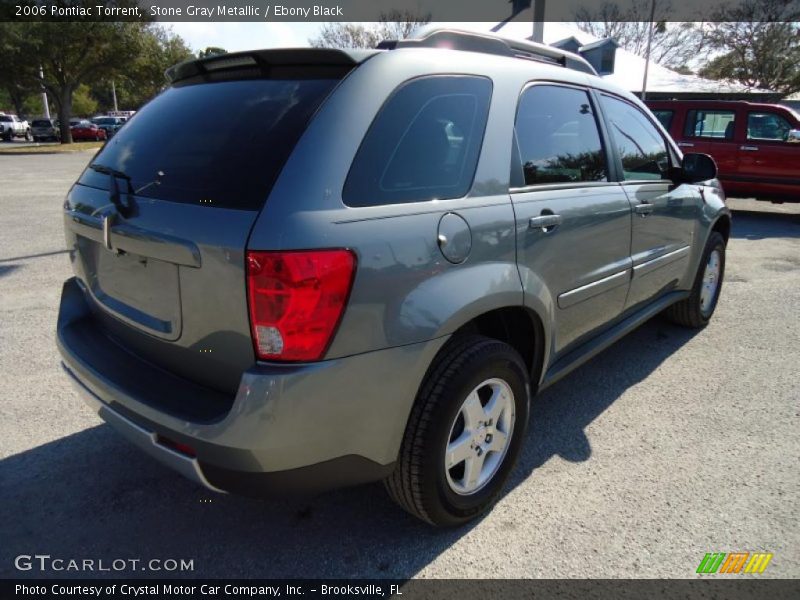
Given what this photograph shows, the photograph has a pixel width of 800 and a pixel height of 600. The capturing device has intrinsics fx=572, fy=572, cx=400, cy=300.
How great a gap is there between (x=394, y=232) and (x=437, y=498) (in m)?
1.02

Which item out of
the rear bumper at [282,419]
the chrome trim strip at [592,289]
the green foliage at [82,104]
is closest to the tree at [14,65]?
the rear bumper at [282,419]

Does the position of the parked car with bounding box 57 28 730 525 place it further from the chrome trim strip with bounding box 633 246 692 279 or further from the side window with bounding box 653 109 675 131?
the side window with bounding box 653 109 675 131

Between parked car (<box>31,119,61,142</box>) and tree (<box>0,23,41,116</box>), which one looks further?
parked car (<box>31,119,61,142</box>)

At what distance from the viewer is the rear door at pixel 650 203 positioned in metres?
3.29

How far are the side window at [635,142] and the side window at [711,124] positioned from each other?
770 centimetres

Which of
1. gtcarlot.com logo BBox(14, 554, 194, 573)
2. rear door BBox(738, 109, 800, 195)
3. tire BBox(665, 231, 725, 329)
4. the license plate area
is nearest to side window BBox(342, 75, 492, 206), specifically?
the license plate area

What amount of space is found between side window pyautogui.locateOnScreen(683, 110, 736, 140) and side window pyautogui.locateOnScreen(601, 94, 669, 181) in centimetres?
770

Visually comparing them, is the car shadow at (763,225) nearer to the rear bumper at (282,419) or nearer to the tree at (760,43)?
the rear bumper at (282,419)

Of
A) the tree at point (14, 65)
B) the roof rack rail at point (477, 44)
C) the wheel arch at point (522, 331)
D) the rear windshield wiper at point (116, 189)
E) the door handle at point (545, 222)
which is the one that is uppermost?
the tree at point (14, 65)

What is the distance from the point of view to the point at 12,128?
40.0m

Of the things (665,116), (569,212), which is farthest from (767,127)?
(569,212)

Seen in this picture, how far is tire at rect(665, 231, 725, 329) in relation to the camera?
4.42 m

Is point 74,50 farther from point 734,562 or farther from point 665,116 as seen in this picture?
point 734,562

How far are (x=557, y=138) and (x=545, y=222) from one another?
0.55 metres
